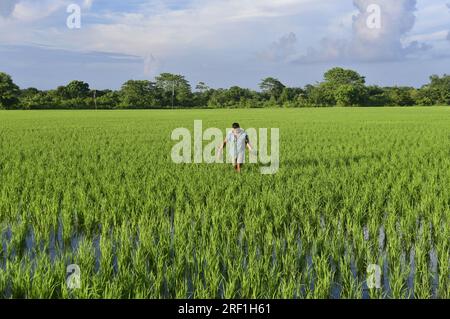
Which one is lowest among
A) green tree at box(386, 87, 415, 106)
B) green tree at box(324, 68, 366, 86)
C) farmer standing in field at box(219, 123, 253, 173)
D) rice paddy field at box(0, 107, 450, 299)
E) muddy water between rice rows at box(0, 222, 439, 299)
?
muddy water between rice rows at box(0, 222, 439, 299)

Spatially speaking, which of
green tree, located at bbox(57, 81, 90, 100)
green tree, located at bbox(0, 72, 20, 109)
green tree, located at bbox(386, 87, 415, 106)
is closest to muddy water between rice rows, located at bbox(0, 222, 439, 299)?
green tree, located at bbox(0, 72, 20, 109)

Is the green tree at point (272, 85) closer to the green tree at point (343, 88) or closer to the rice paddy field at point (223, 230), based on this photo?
the green tree at point (343, 88)

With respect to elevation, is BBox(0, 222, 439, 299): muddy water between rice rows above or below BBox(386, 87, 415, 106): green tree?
below

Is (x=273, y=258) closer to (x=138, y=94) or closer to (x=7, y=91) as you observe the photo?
(x=7, y=91)

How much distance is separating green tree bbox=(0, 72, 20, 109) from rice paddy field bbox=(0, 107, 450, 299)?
50690mm

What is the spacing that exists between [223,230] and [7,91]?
58.8 metres

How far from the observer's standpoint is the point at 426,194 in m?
6.12

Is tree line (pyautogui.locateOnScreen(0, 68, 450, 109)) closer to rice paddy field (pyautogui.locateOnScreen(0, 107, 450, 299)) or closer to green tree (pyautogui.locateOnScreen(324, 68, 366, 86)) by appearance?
green tree (pyautogui.locateOnScreen(324, 68, 366, 86))

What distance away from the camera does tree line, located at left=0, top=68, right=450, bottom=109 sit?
58.3 meters

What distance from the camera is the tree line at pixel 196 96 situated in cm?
5831

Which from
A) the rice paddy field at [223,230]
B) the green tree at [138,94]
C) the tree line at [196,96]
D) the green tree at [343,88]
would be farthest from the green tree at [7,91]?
the rice paddy field at [223,230]

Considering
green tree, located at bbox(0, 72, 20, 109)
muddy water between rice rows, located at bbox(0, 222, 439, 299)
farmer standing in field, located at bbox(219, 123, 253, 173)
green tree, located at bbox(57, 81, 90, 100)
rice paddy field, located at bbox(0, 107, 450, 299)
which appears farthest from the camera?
green tree, located at bbox(57, 81, 90, 100)

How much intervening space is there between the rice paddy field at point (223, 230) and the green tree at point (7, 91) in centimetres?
5069

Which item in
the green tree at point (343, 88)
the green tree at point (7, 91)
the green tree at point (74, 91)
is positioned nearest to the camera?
the green tree at point (7, 91)
